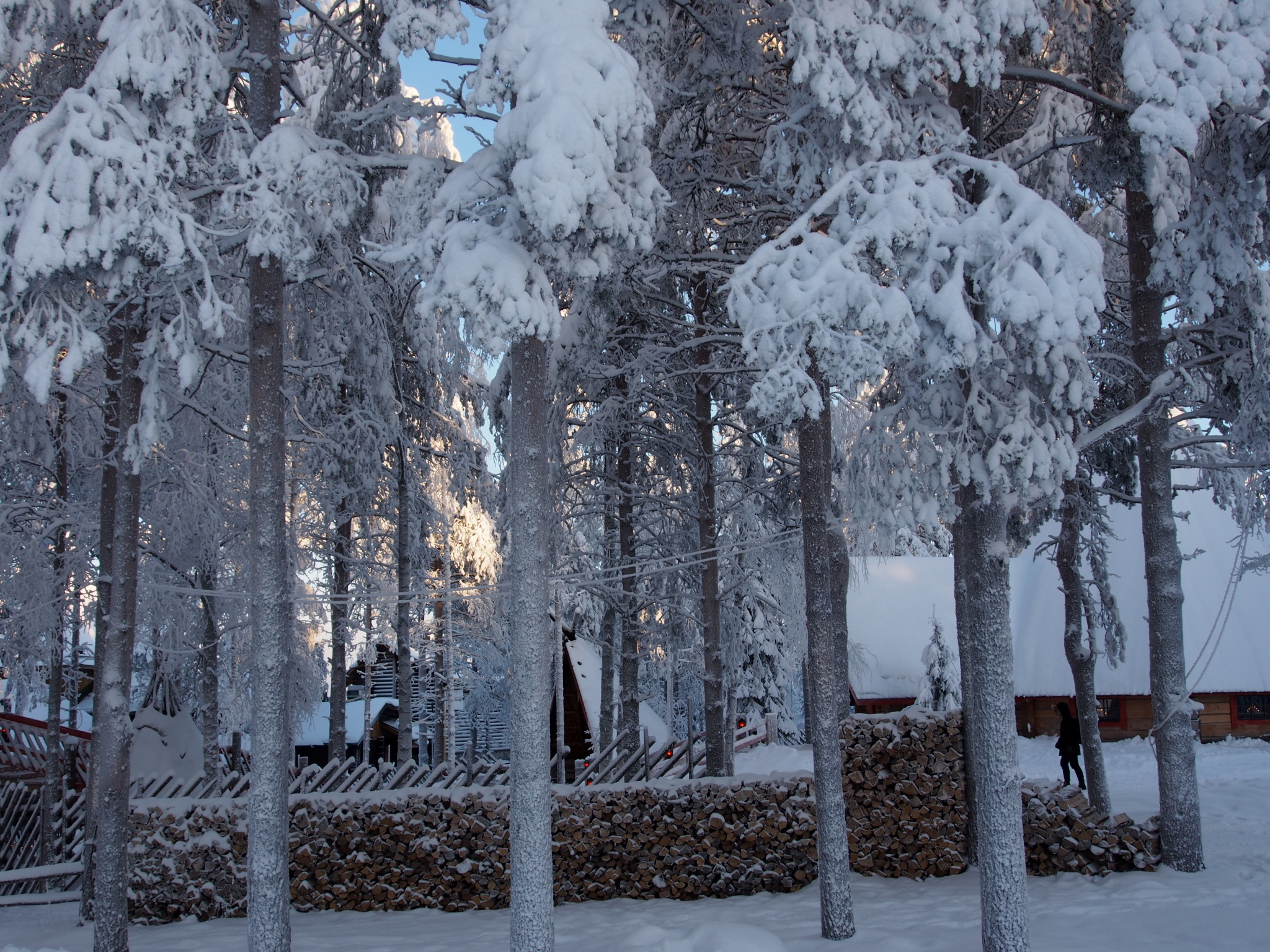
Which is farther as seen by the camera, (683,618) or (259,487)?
(683,618)

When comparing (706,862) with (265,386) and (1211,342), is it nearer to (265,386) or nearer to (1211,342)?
(265,386)

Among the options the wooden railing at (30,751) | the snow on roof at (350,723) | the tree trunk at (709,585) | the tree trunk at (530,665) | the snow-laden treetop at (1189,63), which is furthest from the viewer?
the snow on roof at (350,723)

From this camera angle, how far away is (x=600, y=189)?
19.7 ft

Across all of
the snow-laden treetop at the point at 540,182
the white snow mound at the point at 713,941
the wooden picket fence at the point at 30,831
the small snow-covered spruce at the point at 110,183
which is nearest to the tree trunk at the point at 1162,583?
the white snow mound at the point at 713,941

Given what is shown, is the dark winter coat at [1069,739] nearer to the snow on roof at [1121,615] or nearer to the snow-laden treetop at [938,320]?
the snow on roof at [1121,615]

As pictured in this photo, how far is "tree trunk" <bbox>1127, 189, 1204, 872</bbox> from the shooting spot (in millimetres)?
9133

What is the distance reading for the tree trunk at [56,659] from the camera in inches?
514

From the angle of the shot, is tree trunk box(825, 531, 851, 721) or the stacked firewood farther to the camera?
tree trunk box(825, 531, 851, 721)

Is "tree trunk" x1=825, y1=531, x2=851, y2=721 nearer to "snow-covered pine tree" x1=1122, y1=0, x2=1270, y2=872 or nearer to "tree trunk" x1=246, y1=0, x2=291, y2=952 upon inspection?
"snow-covered pine tree" x1=1122, y1=0, x2=1270, y2=872

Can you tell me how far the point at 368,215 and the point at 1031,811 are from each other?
9276 mm

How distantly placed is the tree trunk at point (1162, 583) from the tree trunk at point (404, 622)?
32.4ft

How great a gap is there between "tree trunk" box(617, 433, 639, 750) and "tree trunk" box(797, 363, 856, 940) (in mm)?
5030

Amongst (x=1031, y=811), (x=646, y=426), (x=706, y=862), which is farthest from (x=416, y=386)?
(x=1031, y=811)

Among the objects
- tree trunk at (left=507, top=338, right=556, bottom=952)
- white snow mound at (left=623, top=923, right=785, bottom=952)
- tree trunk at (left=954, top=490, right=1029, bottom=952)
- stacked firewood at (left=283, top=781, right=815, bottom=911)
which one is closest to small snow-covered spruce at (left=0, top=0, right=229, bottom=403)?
Answer: tree trunk at (left=507, top=338, right=556, bottom=952)
